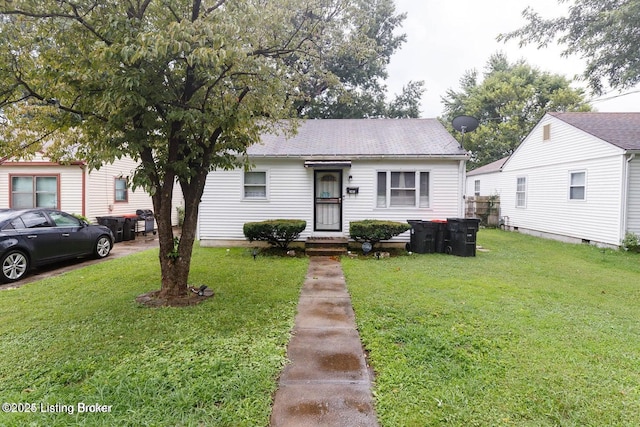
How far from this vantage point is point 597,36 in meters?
10.5

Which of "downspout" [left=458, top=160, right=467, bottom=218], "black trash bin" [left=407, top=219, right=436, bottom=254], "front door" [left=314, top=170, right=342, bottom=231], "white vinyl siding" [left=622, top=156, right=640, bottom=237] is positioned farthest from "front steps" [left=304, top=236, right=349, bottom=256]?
"white vinyl siding" [left=622, top=156, right=640, bottom=237]

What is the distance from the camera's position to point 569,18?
35.4ft

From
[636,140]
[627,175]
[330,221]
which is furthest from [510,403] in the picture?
[636,140]

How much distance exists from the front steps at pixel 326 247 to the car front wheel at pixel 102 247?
17.2ft

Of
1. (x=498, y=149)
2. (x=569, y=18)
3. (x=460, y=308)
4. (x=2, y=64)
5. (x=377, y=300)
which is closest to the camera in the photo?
(x=2, y=64)

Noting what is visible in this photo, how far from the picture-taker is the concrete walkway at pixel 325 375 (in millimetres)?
2232

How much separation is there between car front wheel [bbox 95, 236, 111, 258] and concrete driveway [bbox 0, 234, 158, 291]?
15cm

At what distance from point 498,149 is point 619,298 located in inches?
962

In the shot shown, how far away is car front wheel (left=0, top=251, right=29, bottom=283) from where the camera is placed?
5762 millimetres

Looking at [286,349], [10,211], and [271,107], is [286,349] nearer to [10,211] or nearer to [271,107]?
[271,107]

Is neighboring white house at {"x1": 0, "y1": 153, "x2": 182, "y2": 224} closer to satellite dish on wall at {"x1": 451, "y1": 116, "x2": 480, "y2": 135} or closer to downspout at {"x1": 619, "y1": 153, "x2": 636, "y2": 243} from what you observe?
satellite dish on wall at {"x1": 451, "y1": 116, "x2": 480, "y2": 135}

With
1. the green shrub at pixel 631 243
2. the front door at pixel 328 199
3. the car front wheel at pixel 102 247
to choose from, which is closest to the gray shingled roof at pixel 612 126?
the green shrub at pixel 631 243

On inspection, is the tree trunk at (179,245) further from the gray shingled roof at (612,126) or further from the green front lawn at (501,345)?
the gray shingled roof at (612,126)

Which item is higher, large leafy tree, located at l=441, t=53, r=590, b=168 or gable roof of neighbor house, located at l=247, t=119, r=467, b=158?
large leafy tree, located at l=441, t=53, r=590, b=168
